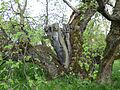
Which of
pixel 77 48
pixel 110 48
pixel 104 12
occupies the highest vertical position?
pixel 104 12

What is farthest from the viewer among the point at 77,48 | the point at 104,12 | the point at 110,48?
the point at 77,48

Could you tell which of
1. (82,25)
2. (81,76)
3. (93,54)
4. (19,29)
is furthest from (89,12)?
(19,29)

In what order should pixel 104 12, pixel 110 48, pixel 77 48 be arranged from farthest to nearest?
pixel 77 48
pixel 110 48
pixel 104 12

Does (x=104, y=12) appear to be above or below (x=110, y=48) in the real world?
above

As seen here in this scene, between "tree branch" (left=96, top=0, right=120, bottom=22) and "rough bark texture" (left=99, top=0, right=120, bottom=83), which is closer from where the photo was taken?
"tree branch" (left=96, top=0, right=120, bottom=22)

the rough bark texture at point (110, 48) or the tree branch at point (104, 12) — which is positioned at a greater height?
the tree branch at point (104, 12)

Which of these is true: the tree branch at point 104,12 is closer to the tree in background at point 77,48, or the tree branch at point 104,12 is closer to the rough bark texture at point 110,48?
the tree in background at point 77,48

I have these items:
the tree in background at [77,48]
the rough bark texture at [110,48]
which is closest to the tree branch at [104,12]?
the tree in background at [77,48]

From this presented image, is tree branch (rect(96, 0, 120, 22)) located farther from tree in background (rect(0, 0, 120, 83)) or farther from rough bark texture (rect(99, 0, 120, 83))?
rough bark texture (rect(99, 0, 120, 83))

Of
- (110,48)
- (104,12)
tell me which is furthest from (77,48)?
(104,12)

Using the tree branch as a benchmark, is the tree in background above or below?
below

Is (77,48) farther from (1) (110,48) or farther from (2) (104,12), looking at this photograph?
(2) (104,12)

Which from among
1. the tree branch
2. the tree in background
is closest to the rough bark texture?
the tree in background

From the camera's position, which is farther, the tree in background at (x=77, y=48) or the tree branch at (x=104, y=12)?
the tree in background at (x=77, y=48)
